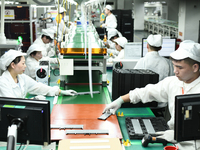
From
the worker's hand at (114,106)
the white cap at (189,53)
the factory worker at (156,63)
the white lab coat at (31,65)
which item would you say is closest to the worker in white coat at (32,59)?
the white lab coat at (31,65)

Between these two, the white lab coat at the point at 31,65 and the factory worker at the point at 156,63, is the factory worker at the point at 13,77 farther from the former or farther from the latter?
the factory worker at the point at 156,63

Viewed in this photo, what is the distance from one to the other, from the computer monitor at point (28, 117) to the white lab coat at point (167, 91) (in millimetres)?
1129

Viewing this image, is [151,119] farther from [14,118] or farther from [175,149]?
[14,118]

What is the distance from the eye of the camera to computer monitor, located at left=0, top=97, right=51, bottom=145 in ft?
4.49

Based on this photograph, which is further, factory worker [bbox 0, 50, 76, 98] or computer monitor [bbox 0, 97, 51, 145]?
factory worker [bbox 0, 50, 76, 98]

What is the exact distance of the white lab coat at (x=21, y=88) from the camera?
2535mm

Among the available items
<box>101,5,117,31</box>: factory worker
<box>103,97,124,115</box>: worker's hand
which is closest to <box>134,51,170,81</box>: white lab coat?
<box>103,97,124,115</box>: worker's hand

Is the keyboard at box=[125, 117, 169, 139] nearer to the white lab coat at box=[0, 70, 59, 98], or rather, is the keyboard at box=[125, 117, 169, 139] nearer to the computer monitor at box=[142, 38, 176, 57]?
the white lab coat at box=[0, 70, 59, 98]

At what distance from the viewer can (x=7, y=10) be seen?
713cm

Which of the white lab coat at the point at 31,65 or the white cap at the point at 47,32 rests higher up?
the white cap at the point at 47,32

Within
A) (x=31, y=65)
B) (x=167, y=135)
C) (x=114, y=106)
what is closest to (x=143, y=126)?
(x=167, y=135)

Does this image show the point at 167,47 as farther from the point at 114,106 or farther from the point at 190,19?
the point at 190,19

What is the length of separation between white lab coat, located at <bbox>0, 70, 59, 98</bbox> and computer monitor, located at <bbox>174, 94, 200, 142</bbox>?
166 cm

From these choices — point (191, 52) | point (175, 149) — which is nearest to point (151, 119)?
point (175, 149)
